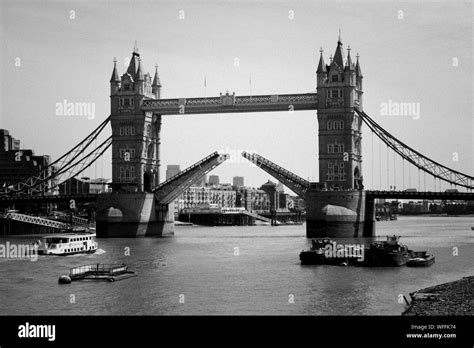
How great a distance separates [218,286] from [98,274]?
777 centimetres

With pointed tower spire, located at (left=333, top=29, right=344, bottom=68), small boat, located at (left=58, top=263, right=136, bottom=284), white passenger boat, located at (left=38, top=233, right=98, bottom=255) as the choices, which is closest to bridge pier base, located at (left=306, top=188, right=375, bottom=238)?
pointed tower spire, located at (left=333, top=29, right=344, bottom=68)

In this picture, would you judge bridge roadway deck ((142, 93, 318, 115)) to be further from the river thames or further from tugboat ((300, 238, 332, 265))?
tugboat ((300, 238, 332, 265))

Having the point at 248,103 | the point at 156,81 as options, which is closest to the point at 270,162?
the point at 248,103

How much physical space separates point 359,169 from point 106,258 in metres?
37.0

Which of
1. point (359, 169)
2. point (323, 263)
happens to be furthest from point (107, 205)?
point (323, 263)

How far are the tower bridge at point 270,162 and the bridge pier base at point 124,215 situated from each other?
0.35ft

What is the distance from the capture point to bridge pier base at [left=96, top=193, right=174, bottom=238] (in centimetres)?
8019

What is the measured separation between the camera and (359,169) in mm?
81750

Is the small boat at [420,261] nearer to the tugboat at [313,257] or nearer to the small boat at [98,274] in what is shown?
the tugboat at [313,257]

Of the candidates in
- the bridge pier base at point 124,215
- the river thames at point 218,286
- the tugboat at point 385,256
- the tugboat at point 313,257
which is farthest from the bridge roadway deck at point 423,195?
the tugboat at point 313,257

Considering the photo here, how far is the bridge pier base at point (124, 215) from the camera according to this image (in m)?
80.2

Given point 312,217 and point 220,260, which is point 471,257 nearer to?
point 220,260

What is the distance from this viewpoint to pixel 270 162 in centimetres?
7762
